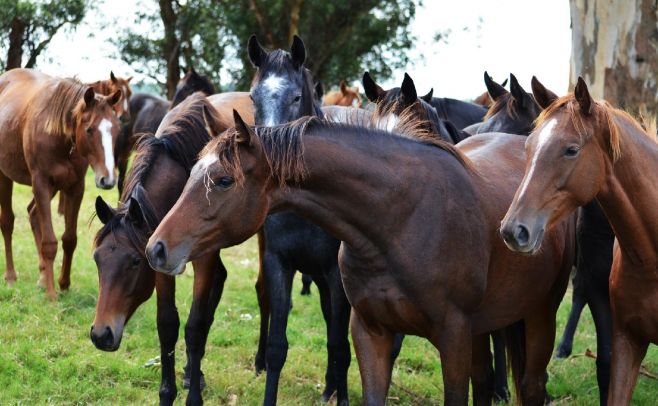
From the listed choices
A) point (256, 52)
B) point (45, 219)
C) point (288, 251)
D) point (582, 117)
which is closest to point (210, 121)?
point (256, 52)

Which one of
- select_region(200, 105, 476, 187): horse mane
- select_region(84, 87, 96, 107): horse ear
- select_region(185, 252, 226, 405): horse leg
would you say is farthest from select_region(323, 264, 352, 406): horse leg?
select_region(84, 87, 96, 107): horse ear

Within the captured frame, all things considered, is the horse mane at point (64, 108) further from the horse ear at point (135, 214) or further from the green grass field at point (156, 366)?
the horse ear at point (135, 214)

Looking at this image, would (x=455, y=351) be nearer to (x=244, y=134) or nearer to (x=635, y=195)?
(x=635, y=195)

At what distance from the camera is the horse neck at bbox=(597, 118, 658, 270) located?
4.02m

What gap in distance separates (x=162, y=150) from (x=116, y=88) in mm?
5554

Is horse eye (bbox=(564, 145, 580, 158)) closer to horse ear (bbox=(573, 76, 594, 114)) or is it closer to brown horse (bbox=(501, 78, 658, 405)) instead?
brown horse (bbox=(501, 78, 658, 405))

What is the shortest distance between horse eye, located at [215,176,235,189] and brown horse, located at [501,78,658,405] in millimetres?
1143

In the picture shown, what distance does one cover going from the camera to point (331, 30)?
20.0 metres

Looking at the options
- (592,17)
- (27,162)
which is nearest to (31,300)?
(27,162)

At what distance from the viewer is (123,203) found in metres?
5.37

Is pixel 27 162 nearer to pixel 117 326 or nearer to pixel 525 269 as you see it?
pixel 117 326

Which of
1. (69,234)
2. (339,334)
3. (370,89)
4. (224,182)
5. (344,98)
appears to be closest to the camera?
(224,182)

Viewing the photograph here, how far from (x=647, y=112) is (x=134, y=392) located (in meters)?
4.83

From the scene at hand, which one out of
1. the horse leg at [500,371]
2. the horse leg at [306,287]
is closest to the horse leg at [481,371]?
the horse leg at [500,371]
